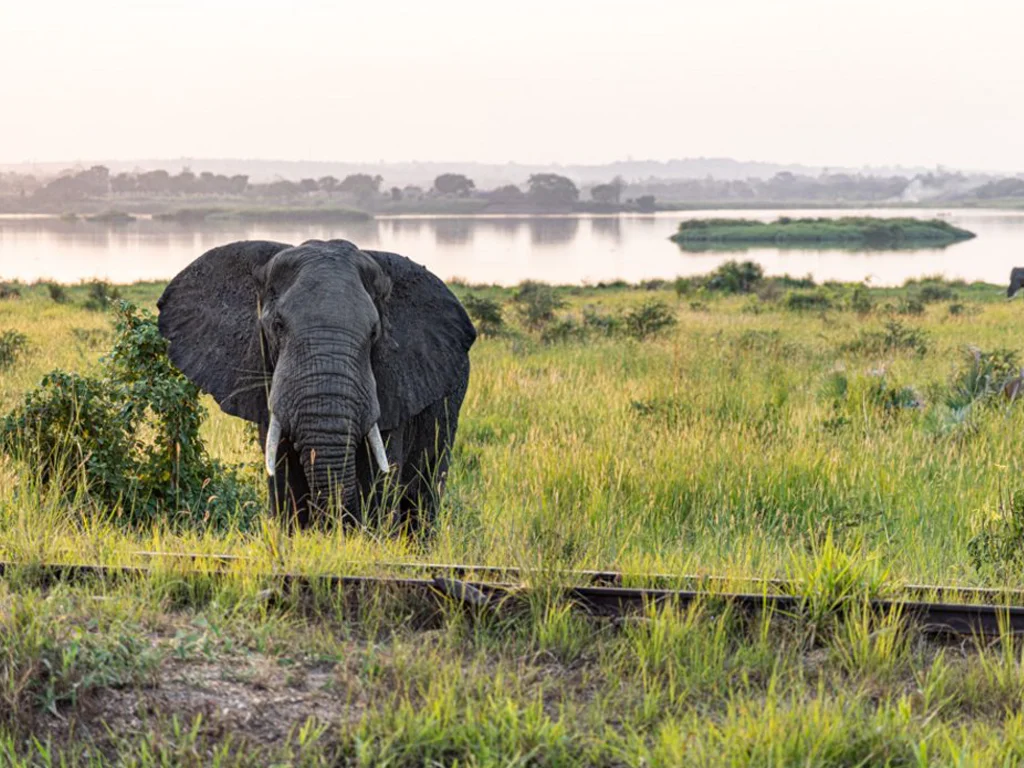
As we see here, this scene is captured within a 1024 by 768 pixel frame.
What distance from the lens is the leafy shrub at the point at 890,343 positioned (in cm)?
1795

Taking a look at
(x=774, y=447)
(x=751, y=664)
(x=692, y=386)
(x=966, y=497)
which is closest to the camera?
(x=751, y=664)

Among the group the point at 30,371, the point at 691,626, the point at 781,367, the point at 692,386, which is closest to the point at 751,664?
the point at 691,626

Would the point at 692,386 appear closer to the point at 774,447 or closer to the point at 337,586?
the point at 774,447

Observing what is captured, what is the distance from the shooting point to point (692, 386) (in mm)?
12523

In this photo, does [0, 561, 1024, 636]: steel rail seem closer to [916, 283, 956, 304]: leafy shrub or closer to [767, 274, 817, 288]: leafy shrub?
[916, 283, 956, 304]: leafy shrub

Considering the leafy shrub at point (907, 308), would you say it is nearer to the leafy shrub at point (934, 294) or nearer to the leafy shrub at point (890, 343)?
the leafy shrub at point (934, 294)

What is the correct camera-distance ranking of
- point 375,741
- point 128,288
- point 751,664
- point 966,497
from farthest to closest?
point 128,288, point 966,497, point 751,664, point 375,741

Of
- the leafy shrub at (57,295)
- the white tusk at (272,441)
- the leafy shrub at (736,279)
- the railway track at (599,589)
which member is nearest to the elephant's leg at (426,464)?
the white tusk at (272,441)

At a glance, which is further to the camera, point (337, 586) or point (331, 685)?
point (337, 586)

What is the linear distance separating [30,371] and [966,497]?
11468 millimetres

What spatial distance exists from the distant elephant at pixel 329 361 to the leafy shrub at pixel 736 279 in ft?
103

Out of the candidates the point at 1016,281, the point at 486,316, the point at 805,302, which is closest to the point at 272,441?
the point at 486,316

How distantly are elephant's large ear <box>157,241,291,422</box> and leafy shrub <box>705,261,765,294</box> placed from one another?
3182cm

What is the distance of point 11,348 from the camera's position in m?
16.1
